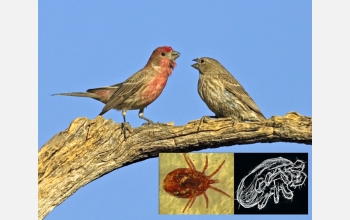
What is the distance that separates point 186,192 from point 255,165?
1.09 m

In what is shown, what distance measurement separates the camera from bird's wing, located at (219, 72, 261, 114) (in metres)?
9.89

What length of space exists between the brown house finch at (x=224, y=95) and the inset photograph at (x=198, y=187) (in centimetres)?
119

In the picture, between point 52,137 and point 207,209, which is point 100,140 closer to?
point 52,137

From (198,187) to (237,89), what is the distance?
6.47 feet

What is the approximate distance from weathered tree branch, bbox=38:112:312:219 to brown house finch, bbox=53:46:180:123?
2.09 feet

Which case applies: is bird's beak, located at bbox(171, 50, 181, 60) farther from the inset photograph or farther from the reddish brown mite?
the reddish brown mite

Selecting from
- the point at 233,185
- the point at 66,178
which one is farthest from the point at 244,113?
the point at 66,178

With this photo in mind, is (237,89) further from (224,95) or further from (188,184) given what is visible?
(188,184)

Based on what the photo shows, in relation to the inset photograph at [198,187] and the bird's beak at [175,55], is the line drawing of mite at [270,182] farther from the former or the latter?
the bird's beak at [175,55]

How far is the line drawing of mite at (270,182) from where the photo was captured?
8953 millimetres

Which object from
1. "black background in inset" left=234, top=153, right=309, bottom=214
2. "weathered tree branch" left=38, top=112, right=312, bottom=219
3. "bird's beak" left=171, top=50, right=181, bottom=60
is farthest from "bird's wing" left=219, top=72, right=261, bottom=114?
"black background in inset" left=234, top=153, right=309, bottom=214

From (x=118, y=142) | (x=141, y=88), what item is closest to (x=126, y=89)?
(x=141, y=88)

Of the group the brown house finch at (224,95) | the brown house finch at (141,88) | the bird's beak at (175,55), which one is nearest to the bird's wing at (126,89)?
the brown house finch at (141,88)

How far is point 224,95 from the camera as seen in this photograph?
10.0 m
